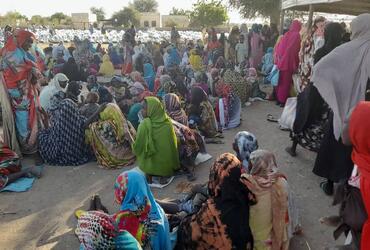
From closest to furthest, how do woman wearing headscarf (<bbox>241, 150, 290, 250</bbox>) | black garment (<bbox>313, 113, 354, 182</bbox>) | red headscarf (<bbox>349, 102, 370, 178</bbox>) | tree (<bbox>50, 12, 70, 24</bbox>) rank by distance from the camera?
red headscarf (<bbox>349, 102, 370, 178</bbox>), woman wearing headscarf (<bbox>241, 150, 290, 250</bbox>), black garment (<bbox>313, 113, 354, 182</bbox>), tree (<bbox>50, 12, 70, 24</bbox>)

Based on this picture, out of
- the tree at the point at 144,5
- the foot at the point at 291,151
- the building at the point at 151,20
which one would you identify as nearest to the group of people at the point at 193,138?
the foot at the point at 291,151

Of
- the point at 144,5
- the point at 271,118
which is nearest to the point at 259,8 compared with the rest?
the point at 271,118

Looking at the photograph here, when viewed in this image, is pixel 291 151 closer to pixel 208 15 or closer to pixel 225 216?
pixel 225 216

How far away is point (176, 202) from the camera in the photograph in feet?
11.8

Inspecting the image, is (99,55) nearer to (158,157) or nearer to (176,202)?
(158,157)

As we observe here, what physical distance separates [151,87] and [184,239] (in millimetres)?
6944

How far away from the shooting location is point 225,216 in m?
2.53

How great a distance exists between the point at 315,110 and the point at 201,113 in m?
2.00

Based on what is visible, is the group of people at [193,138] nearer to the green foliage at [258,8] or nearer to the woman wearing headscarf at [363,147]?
the woman wearing headscarf at [363,147]

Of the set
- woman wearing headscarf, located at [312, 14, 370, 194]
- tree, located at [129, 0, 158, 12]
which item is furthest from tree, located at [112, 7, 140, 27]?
woman wearing headscarf, located at [312, 14, 370, 194]

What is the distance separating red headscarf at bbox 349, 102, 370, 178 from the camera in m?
1.80

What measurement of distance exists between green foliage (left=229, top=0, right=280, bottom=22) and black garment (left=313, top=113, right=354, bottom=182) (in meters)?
17.4

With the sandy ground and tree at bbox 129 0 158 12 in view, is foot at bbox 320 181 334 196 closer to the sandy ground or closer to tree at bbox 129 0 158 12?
the sandy ground

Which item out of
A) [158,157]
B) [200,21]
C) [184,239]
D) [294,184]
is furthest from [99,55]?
[200,21]
